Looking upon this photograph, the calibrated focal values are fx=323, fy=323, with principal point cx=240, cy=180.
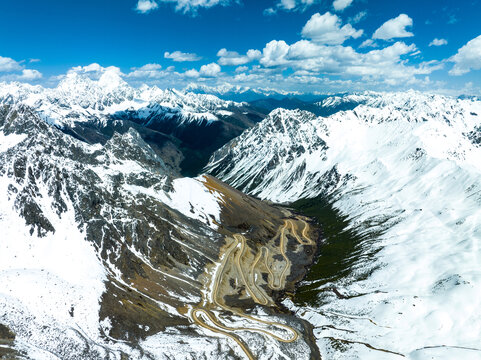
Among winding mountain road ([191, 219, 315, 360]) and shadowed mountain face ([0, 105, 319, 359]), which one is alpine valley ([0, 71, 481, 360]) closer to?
shadowed mountain face ([0, 105, 319, 359])

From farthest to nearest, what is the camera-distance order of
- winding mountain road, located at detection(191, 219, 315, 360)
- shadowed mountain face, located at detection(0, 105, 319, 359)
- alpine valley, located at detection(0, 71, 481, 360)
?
1. winding mountain road, located at detection(191, 219, 315, 360)
2. alpine valley, located at detection(0, 71, 481, 360)
3. shadowed mountain face, located at detection(0, 105, 319, 359)

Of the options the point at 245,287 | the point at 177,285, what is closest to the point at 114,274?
the point at 177,285

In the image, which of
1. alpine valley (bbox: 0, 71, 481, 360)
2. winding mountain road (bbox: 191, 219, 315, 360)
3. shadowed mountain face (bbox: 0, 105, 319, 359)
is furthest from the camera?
winding mountain road (bbox: 191, 219, 315, 360)

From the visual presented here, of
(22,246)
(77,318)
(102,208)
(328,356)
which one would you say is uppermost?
(102,208)

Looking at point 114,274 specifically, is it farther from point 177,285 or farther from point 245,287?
point 245,287

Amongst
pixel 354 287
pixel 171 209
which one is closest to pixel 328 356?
pixel 354 287

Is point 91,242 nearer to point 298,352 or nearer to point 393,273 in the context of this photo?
point 298,352

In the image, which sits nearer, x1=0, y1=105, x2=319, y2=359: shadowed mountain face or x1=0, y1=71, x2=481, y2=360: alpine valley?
x1=0, y1=105, x2=319, y2=359: shadowed mountain face

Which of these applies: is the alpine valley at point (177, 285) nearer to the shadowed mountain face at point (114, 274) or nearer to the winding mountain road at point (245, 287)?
the shadowed mountain face at point (114, 274)

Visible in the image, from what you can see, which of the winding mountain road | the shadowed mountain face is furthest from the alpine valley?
the winding mountain road

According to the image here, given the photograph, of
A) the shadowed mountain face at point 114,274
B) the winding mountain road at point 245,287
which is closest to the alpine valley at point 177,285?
the shadowed mountain face at point 114,274
